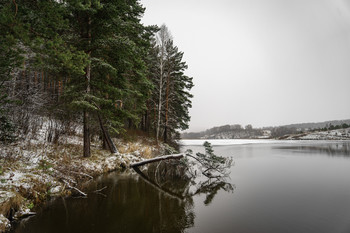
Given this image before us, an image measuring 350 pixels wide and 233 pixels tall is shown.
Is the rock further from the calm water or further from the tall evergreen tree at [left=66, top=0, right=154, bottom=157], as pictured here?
the tall evergreen tree at [left=66, top=0, right=154, bottom=157]

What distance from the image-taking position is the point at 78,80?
9367 mm

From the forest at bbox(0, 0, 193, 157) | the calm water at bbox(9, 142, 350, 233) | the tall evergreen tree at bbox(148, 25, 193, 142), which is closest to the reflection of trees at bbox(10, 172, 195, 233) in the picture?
the calm water at bbox(9, 142, 350, 233)

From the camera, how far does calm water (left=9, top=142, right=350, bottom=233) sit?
13.9 feet

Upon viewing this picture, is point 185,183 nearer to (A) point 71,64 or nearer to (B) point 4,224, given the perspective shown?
(B) point 4,224

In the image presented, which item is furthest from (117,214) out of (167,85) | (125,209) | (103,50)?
(167,85)

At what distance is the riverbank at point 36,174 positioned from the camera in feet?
14.2

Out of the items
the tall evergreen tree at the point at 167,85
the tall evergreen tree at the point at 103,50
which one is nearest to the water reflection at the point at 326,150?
the tall evergreen tree at the point at 167,85

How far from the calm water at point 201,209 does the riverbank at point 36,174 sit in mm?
517

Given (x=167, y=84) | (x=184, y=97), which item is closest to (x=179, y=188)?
(x=167, y=84)

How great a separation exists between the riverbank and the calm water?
1.70 feet

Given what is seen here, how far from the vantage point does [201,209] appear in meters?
5.37

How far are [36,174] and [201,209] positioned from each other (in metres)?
6.31

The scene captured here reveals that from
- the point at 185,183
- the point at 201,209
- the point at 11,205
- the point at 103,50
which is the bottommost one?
the point at 185,183

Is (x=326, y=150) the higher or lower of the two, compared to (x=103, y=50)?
lower
